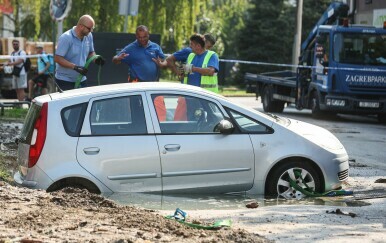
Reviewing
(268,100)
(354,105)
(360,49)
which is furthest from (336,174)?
(268,100)

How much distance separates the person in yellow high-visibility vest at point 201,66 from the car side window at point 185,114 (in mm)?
2913

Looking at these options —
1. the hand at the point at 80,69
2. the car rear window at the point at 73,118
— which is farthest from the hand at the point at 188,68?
the car rear window at the point at 73,118

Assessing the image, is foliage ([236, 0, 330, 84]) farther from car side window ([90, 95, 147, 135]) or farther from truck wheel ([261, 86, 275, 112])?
car side window ([90, 95, 147, 135])

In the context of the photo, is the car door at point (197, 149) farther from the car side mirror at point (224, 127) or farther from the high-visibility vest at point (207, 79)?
the high-visibility vest at point (207, 79)

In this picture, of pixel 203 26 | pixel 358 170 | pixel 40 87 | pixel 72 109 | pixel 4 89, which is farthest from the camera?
pixel 203 26

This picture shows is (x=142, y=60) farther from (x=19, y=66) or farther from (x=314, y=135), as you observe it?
(x=19, y=66)

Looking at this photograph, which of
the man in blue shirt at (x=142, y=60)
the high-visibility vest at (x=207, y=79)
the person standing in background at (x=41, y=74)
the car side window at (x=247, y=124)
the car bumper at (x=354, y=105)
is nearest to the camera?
the car side window at (x=247, y=124)

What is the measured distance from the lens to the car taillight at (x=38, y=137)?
9.86 m

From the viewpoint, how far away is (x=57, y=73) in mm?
13633

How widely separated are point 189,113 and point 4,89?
21.3 meters

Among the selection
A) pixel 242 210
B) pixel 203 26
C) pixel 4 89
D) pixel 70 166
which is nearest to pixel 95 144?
pixel 70 166

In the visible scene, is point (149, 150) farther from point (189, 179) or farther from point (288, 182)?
point (288, 182)

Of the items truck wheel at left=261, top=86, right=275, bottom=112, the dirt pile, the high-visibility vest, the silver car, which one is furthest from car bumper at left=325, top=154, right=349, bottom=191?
truck wheel at left=261, top=86, right=275, bottom=112

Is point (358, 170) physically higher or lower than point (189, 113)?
lower
